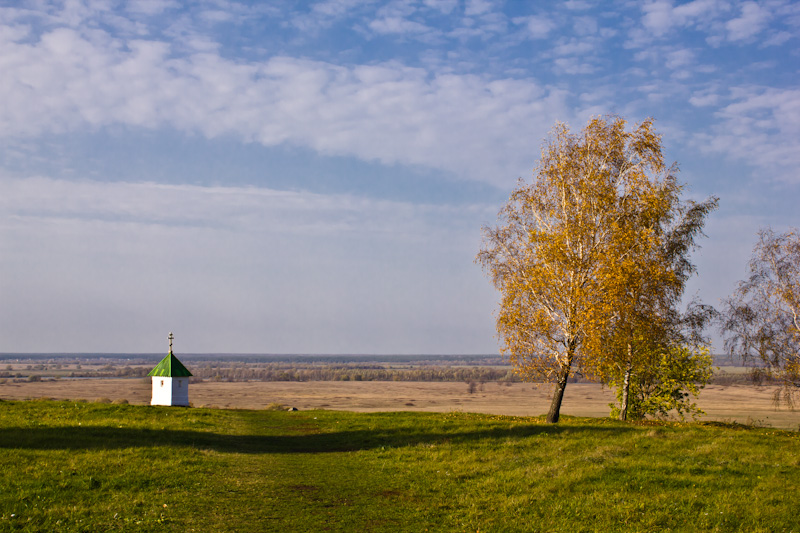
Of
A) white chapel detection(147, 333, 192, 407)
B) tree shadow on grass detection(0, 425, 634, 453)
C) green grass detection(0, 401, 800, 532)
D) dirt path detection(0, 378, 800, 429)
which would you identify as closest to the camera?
green grass detection(0, 401, 800, 532)

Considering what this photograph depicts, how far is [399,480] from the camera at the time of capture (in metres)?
16.7

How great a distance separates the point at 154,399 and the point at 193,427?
749 inches

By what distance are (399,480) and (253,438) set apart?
11709mm

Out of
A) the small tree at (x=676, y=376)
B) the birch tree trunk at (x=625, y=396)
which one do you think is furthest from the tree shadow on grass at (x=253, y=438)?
the birch tree trunk at (x=625, y=396)

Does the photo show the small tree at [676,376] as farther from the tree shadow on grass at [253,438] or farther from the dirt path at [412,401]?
the dirt path at [412,401]

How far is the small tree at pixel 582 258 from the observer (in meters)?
29.5

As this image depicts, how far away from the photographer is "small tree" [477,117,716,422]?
29453 millimetres

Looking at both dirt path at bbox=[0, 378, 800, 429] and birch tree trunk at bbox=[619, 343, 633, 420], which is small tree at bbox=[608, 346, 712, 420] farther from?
dirt path at bbox=[0, 378, 800, 429]

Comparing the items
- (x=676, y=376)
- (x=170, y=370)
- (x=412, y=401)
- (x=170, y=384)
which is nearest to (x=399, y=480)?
(x=676, y=376)

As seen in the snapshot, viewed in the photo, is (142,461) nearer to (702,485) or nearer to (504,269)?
(702,485)

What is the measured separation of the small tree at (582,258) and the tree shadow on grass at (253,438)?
4838 mm

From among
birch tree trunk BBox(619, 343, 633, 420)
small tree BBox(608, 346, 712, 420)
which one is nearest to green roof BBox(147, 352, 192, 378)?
birch tree trunk BBox(619, 343, 633, 420)

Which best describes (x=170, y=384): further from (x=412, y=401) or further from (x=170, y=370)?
(x=412, y=401)

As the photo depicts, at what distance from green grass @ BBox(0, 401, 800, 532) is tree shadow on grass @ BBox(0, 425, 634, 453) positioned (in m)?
0.09
